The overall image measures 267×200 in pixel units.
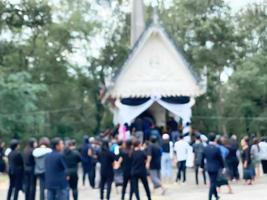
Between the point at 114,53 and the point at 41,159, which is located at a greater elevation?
the point at 114,53

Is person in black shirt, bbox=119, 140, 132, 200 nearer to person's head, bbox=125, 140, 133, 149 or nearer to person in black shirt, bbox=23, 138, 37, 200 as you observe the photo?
person's head, bbox=125, 140, 133, 149

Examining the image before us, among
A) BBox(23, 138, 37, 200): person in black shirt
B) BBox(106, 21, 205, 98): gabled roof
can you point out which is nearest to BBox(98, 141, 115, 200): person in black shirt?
BBox(23, 138, 37, 200): person in black shirt

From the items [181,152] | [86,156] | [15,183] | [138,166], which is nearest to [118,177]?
[86,156]

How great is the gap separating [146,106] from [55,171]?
57.1ft

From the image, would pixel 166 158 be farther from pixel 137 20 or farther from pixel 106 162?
pixel 137 20

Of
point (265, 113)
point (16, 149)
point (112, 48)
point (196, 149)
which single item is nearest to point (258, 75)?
point (265, 113)

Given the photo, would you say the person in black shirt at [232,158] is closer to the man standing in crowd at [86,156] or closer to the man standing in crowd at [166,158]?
the man standing in crowd at [166,158]

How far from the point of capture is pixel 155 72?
3133cm

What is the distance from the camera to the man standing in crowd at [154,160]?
58.8 feet

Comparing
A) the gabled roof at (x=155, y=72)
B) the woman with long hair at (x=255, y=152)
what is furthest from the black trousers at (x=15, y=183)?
the gabled roof at (x=155, y=72)

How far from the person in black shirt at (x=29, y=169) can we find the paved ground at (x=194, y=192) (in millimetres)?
2784

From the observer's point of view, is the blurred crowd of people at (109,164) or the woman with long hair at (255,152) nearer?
the blurred crowd of people at (109,164)

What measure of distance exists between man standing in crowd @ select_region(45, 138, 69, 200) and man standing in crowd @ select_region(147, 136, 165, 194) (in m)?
4.38

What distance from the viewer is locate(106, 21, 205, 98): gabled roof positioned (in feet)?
102
